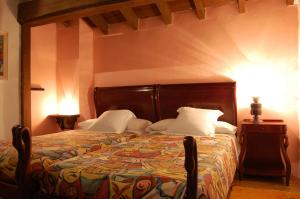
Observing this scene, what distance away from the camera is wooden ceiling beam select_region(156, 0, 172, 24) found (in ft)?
10.7

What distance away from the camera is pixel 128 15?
3580 millimetres

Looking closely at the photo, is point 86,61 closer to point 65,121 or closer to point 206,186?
point 65,121

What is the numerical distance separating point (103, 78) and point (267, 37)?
258 cm

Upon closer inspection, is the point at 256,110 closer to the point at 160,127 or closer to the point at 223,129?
the point at 223,129

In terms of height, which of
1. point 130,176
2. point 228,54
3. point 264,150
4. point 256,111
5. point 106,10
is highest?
point 106,10

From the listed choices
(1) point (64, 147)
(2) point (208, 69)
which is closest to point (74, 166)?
(1) point (64, 147)

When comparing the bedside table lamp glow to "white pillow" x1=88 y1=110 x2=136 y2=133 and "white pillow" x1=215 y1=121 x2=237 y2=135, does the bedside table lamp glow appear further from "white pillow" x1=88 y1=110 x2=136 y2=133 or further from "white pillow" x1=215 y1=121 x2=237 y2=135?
"white pillow" x1=88 y1=110 x2=136 y2=133

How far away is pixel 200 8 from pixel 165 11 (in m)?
0.48

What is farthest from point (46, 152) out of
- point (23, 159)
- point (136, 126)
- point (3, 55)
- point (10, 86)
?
point (3, 55)

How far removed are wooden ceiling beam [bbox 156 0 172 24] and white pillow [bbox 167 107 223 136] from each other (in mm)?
1443

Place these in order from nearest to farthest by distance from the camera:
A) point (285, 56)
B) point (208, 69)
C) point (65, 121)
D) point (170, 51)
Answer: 1. point (285, 56)
2. point (208, 69)
3. point (170, 51)
4. point (65, 121)

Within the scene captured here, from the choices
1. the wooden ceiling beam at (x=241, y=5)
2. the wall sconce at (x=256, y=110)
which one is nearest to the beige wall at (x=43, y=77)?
the wooden ceiling beam at (x=241, y=5)

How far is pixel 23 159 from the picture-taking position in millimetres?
1654

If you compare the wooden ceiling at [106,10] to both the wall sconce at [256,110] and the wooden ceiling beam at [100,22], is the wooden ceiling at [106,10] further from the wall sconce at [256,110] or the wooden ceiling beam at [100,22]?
the wall sconce at [256,110]
